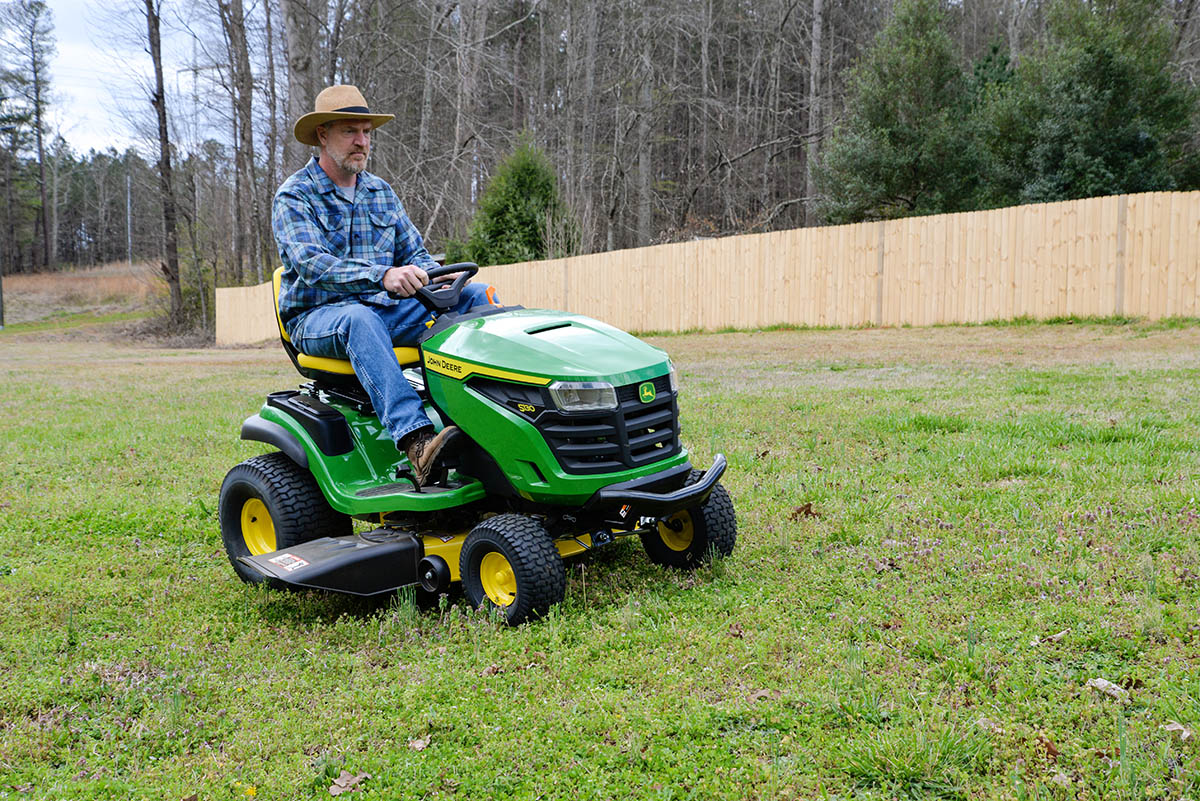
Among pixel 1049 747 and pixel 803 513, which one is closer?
pixel 1049 747

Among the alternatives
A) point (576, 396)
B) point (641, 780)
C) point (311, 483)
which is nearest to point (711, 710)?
point (641, 780)

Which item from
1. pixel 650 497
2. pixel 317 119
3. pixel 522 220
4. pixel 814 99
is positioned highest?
pixel 814 99

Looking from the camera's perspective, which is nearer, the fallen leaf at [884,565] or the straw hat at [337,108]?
the fallen leaf at [884,565]

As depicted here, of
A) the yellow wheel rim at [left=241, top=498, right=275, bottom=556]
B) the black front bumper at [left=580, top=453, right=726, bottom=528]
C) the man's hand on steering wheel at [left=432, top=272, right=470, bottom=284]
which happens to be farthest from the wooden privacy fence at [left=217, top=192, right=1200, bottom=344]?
the yellow wheel rim at [left=241, top=498, right=275, bottom=556]

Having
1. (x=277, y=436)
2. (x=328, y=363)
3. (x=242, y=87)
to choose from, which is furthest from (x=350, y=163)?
(x=242, y=87)

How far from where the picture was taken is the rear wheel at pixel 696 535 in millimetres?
3742

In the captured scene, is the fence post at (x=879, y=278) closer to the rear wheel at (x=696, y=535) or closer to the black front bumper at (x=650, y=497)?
the rear wheel at (x=696, y=535)

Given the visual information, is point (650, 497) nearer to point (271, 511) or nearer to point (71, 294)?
point (271, 511)

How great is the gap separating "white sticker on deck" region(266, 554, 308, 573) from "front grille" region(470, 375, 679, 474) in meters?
0.95

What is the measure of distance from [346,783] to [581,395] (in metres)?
1.47

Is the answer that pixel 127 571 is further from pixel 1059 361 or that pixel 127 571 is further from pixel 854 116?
pixel 854 116

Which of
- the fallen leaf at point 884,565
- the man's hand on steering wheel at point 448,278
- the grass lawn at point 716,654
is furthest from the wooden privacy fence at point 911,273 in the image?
the man's hand on steering wheel at point 448,278

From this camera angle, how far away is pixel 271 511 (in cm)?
398

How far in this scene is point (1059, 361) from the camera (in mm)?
10359
